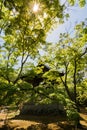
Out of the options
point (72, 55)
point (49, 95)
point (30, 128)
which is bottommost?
point (30, 128)

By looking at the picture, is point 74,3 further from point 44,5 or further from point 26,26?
point 26,26

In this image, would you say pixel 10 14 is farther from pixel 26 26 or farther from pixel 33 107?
pixel 33 107

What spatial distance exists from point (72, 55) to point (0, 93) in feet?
42.6

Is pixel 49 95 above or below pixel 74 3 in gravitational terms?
below

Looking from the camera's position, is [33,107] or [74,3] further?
[33,107]

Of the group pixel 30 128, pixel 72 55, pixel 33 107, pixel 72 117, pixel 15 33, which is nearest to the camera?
pixel 72 117

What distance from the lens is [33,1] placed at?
15766 mm

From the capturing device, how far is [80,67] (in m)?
24.1

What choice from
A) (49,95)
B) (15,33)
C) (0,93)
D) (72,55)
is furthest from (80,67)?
(0,93)

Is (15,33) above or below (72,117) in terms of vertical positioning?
above

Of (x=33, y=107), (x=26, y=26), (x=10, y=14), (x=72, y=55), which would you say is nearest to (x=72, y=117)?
(x=26, y=26)

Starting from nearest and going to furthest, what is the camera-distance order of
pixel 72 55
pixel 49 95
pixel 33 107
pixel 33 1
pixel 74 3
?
1. pixel 49 95
2. pixel 33 1
3. pixel 74 3
4. pixel 72 55
5. pixel 33 107

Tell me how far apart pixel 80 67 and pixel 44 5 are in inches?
380

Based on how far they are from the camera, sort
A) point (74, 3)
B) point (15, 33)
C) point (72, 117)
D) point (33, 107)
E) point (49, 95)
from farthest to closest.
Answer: point (33, 107), point (74, 3), point (15, 33), point (49, 95), point (72, 117)
